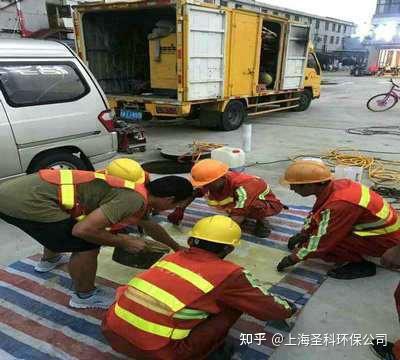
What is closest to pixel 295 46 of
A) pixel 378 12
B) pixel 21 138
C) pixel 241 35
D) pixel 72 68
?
pixel 241 35

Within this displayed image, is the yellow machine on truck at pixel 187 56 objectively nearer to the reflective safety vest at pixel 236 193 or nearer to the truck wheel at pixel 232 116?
the truck wheel at pixel 232 116

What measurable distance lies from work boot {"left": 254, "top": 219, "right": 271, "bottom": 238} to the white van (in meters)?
2.15

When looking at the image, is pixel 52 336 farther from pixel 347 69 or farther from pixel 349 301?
pixel 347 69

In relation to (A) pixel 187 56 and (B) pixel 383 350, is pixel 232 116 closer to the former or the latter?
(A) pixel 187 56

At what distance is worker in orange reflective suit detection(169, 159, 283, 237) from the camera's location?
3309mm

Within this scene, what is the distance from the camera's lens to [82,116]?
455 cm

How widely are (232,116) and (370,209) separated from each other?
6.83 metres

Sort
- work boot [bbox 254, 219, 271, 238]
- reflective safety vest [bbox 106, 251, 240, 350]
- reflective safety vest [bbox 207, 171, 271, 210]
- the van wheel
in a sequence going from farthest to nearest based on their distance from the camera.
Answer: the van wheel
work boot [bbox 254, 219, 271, 238]
reflective safety vest [bbox 207, 171, 271, 210]
reflective safety vest [bbox 106, 251, 240, 350]

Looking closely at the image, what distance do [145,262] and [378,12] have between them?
164ft

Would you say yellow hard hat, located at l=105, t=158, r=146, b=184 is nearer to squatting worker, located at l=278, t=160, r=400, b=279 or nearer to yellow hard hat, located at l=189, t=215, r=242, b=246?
yellow hard hat, located at l=189, t=215, r=242, b=246

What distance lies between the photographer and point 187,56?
295 inches

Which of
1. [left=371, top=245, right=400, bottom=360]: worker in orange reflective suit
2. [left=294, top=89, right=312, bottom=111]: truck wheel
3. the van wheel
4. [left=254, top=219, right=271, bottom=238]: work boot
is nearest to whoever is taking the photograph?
[left=371, top=245, right=400, bottom=360]: worker in orange reflective suit

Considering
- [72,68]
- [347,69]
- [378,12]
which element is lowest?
[347,69]

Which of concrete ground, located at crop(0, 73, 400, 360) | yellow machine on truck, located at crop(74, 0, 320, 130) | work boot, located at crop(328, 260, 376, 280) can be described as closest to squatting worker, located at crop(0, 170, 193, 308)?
concrete ground, located at crop(0, 73, 400, 360)
